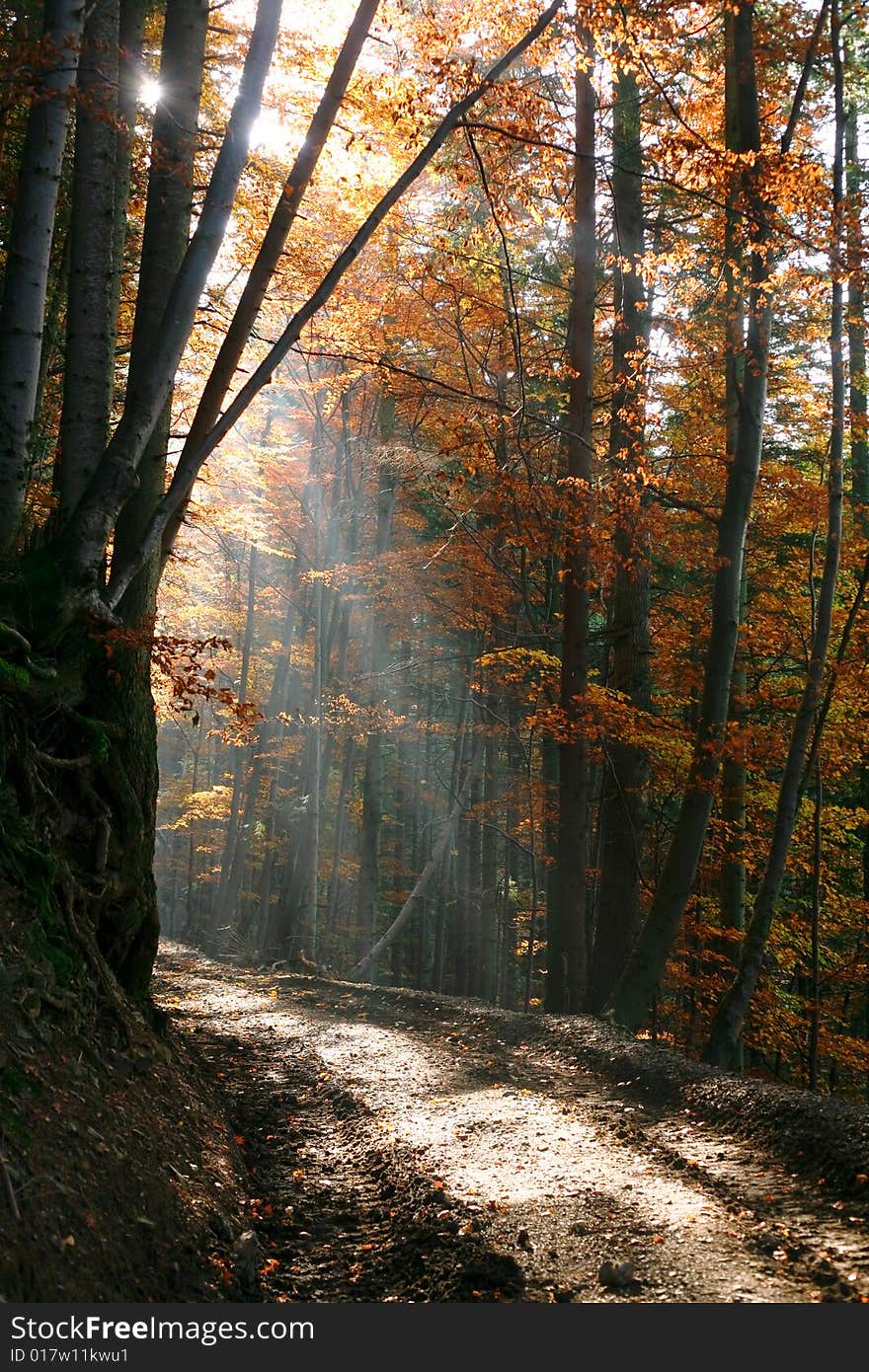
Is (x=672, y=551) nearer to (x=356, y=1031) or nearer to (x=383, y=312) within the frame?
(x=383, y=312)

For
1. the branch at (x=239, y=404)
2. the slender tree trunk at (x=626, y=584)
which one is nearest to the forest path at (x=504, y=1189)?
the slender tree trunk at (x=626, y=584)

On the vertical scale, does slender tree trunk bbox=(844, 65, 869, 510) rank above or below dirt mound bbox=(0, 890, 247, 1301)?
above

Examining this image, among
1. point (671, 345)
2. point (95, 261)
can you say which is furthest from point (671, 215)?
point (95, 261)

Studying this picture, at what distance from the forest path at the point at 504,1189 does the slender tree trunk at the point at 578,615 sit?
2.69m

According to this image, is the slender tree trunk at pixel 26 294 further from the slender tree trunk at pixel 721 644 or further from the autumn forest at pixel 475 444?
the slender tree trunk at pixel 721 644

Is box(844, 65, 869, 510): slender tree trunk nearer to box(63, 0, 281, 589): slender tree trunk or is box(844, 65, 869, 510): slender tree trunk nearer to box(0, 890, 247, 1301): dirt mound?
box(63, 0, 281, 589): slender tree trunk

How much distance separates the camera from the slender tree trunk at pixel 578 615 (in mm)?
10523

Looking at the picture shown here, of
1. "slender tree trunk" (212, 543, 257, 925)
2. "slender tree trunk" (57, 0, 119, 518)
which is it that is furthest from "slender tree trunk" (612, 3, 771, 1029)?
"slender tree trunk" (212, 543, 257, 925)

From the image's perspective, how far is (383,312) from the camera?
43.7ft

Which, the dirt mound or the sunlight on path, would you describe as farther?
the sunlight on path

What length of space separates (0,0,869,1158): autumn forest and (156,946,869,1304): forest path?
1.48 meters

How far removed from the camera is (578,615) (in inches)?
432

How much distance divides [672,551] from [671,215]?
16.5 feet

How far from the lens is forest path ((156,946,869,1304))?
12.1ft
